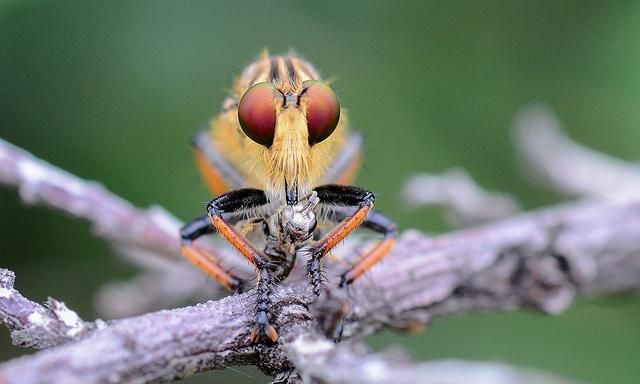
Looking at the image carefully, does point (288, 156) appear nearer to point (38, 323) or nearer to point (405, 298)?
point (405, 298)

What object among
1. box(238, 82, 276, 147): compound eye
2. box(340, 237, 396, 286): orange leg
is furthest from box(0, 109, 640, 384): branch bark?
box(238, 82, 276, 147): compound eye

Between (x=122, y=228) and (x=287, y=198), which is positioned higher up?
(x=122, y=228)

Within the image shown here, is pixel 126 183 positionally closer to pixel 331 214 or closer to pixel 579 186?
pixel 331 214

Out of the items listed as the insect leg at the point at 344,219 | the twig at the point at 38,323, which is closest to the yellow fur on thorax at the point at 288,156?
the insect leg at the point at 344,219

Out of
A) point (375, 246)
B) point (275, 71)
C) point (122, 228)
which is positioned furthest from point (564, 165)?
point (122, 228)

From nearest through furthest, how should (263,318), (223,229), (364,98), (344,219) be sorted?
1. (263,318)
2. (223,229)
3. (344,219)
4. (364,98)

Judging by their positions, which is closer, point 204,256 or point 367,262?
point 367,262
